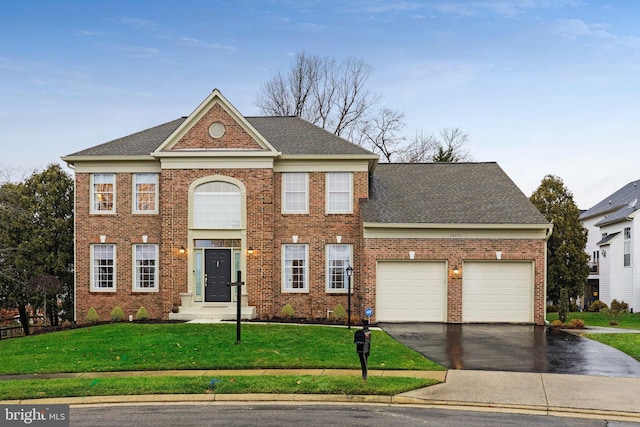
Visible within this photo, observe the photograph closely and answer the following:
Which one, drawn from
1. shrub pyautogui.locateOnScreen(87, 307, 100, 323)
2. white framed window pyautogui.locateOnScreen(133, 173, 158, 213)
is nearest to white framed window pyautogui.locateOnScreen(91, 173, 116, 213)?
white framed window pyautogui.locateOnScreen(133, 173, 158, 213)

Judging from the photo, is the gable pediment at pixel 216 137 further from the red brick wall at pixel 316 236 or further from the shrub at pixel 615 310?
the shrub at pixel 615 310

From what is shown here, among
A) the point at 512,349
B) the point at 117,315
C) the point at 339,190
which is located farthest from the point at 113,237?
the point at 512,349

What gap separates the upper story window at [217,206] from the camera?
2477 centimetres

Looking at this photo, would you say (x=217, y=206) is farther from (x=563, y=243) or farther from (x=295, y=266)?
(x=563, y=243)

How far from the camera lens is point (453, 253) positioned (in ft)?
77.2

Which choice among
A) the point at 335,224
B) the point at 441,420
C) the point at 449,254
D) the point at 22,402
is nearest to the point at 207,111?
the point at 335,224

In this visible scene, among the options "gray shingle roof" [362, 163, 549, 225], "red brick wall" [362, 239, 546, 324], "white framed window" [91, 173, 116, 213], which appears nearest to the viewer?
"red brick wall" [362, 239, 546, 324]

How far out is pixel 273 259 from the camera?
2505 cm

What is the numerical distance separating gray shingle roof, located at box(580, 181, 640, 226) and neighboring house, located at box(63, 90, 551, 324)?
2144 cm

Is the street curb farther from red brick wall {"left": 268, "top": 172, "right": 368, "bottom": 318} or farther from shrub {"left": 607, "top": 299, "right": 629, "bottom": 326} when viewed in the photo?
shrub {"left": 607, "top": 299, "right": 629, "bottom": 326}

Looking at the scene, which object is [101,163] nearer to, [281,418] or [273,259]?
[273,259]

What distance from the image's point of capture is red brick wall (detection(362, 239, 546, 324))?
76.7 ft

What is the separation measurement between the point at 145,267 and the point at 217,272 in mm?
3247

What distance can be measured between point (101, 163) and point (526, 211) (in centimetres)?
1746
